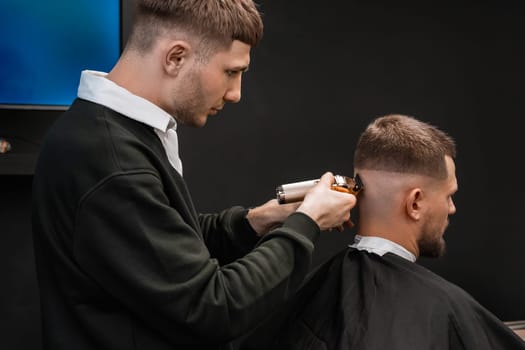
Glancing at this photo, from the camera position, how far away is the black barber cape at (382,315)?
1.53 m

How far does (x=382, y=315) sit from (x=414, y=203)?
0.39m

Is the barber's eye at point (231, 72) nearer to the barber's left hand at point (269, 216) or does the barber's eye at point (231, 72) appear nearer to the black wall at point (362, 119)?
the barber's left hand at point (269, 216)

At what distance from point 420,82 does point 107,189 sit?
97.6 inches

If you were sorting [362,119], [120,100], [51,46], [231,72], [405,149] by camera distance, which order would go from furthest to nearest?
[362,119] → [51,46] → [405,149] → [231,72] → [120,100]

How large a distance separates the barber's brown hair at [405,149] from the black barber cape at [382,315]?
0.29 m

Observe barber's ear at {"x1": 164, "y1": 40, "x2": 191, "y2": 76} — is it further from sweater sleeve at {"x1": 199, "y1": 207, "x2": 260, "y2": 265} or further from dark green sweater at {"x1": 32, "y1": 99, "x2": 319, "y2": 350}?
sweater sleeve at {"x1": 199, "y1": 207, "x2": 260, "y2": 265}

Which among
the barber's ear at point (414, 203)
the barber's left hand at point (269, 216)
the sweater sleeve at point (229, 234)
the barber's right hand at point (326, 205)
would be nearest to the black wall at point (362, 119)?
the sweater sleeve at point (229, 234)

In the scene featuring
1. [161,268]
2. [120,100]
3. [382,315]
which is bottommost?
[382,315]

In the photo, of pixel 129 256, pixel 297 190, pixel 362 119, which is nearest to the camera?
pixel 129 256

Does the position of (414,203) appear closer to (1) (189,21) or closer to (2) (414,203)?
(2) (414,203)

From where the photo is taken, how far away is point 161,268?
1.16 metres

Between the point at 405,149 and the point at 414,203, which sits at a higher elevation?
the point at 405,149

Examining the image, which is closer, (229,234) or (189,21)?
(189,21)

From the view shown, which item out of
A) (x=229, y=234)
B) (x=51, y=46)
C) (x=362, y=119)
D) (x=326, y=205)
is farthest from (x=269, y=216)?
(x=362, y=119)
